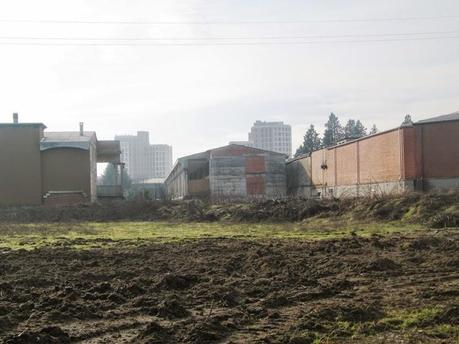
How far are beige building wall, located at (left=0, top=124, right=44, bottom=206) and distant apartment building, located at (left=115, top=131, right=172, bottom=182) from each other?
130605 mm

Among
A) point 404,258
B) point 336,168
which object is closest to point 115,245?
point 404,258

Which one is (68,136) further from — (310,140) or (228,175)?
(310,140)

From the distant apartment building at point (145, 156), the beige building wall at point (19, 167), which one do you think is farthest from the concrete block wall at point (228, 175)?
the distant apartment building at point (145, 156)

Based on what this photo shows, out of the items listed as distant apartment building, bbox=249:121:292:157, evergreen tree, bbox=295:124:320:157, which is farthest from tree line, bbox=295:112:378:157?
distant apartment building, bbox=249:121:292:157

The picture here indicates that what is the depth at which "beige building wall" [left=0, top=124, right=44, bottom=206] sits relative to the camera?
50.3m

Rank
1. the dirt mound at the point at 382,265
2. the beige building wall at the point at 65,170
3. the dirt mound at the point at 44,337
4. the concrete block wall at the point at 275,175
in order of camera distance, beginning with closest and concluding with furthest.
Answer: the dirt mound at the point at 44,337, the dirt mound at the point at 382,265, the beige building wall at the point at 65,170, the concrete block wall at the point at 275,175

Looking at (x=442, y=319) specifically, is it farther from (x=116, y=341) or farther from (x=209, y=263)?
(x=209, y=263)

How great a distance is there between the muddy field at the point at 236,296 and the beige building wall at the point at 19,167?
37.3m

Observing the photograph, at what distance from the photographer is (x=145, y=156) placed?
188875mm

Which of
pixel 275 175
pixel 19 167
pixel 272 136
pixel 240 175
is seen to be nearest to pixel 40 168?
pixel 19 167

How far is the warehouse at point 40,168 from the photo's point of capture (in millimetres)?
50281

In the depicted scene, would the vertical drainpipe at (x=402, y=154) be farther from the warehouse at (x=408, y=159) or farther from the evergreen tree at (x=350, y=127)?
the evergreen tree at (x=350, y=127)

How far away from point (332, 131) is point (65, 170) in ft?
231

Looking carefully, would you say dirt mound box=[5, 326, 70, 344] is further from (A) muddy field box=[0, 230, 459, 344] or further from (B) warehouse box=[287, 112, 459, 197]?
(B) warehouse box=[287, 112, 459, 197]
